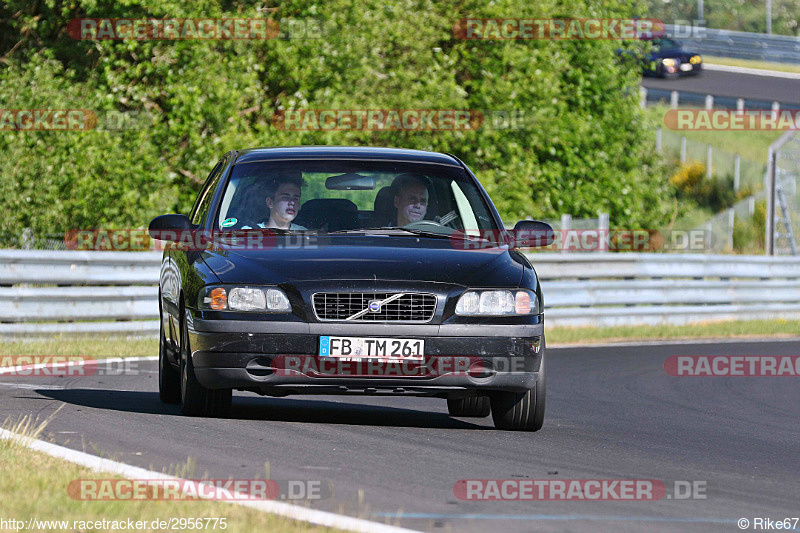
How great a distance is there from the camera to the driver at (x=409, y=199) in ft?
28.9

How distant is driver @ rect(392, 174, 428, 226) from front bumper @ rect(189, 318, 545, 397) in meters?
1.26

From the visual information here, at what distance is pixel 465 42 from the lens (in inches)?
1097

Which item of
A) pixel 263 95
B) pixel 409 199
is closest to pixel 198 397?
pixel 409 199

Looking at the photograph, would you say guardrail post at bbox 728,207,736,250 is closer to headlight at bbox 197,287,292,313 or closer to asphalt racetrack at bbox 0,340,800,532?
asphalt racetrack at bbox 0,340,800,532

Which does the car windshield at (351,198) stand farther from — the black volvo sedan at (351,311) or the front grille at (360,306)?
the front grille at (360,306)

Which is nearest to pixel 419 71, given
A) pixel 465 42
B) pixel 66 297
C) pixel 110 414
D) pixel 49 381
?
pixel 465 42

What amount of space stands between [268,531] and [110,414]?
153 inches

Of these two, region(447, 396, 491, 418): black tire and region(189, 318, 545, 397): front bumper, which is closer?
region(189, 318, 545, 397): front bumper

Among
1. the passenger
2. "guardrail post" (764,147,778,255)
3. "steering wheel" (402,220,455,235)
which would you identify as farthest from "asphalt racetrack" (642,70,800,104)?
the passenger

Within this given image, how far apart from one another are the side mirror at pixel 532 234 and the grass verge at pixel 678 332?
8585mm

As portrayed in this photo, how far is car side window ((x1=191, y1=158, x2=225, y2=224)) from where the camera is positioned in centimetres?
932


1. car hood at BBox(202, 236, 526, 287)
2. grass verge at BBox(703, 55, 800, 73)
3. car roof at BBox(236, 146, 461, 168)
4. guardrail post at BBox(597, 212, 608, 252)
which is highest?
car roof at BBox(236, 146, 461, 168)

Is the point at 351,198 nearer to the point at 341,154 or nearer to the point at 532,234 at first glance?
the point at 341,154

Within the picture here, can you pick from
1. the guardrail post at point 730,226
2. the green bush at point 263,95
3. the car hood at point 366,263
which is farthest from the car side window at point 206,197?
the guardrail post at point 730,226
